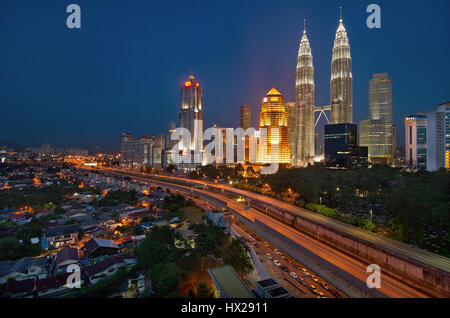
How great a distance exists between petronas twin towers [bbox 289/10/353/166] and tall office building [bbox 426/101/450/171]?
21087 millimetres

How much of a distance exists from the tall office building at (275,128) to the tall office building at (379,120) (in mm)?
34287

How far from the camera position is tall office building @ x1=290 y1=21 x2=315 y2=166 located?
66.2m

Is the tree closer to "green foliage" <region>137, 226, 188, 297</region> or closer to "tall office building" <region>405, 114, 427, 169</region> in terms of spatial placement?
"green foliage" <region>137, 226, 188, 297</region>

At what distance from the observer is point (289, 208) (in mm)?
18141

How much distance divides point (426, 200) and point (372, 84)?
75191 mm

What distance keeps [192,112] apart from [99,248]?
58.2m

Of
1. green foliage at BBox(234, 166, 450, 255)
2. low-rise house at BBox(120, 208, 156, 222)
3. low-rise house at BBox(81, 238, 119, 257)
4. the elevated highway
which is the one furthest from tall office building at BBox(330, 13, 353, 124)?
low-rise house at BBox(81, 238, 119, 257)

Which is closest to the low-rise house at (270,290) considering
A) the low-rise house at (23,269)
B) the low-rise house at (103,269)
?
the low-rise house at (103,269)

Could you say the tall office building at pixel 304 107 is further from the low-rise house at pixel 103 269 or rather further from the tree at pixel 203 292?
the tree at pixel 203 292

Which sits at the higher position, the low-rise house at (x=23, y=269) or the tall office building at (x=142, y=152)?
the tall office building at (x=142, y=152)

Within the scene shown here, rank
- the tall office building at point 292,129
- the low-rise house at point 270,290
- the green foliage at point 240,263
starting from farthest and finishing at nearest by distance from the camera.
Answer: the tall office building at point 292,129 < the green foliage at point 240,263 < the low-rise house at point 270,290

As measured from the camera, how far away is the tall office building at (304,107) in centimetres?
6619
